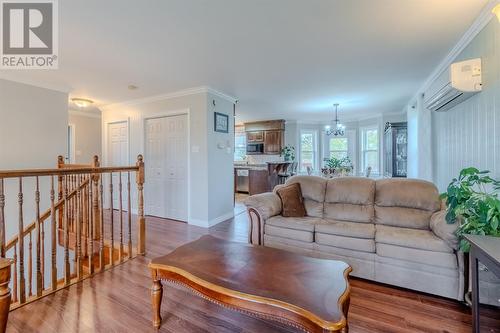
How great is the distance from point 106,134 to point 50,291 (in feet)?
13.9

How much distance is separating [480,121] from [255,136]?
629cm

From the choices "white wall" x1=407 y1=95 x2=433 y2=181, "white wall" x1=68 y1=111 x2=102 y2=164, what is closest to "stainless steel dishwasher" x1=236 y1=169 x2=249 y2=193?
"white wall" x1=68 y1=111 x2=102 y2=164

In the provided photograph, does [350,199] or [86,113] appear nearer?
[350,199]

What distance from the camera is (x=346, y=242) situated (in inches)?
95.0

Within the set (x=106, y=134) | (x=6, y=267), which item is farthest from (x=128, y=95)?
(x=6, y=267)

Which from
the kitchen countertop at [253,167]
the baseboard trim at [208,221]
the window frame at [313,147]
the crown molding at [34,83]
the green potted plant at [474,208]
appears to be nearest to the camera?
the green potted plant at [474,208]

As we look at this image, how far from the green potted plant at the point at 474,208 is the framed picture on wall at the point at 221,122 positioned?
11.4ft

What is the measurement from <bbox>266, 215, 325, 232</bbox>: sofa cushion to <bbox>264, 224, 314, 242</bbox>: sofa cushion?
3 centimetres

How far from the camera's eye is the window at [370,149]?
7.23 meters

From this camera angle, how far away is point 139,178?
296 cm

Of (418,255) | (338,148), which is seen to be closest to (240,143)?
(338,148)

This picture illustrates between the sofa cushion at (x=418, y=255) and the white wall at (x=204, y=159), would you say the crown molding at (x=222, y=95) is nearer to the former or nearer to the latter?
the white wall at (x=204, y=159)

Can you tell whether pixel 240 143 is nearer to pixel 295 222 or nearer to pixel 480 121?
pixel 295 222

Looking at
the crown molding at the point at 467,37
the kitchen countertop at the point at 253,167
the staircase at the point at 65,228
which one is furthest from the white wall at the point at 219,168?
the crown molding at the point at 467,37
